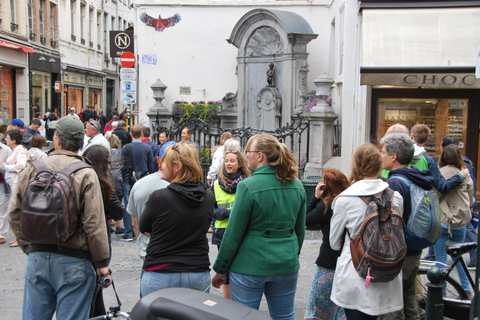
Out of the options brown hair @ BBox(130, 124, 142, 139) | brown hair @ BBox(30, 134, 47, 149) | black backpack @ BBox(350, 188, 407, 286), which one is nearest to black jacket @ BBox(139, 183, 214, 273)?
black backpack @ BBox(350, 188, 407, 286)

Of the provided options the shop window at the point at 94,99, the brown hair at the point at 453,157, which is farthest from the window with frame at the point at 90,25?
the brown hair at the point at 453,157

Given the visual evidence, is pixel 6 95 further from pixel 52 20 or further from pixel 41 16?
pixel 52 20

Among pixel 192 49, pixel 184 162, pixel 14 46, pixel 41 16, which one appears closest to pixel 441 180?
pixel 184 162

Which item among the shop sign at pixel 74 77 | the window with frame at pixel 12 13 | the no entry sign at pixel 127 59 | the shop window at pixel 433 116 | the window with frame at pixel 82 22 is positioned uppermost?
the window with frame at pixel 82 22

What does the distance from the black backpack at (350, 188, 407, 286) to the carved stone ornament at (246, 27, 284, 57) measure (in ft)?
39.8

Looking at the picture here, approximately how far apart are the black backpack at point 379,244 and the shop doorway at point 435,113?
26.0 ft

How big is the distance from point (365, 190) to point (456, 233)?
3.28 metres

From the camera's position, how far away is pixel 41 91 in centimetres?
2867

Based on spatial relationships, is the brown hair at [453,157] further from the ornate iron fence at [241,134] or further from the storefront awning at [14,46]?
the storefront awning at [14,46]

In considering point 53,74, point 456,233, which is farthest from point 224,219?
point 53,74

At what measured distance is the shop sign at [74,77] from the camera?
32.2m

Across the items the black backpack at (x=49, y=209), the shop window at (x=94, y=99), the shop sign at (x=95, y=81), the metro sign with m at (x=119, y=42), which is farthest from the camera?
the shop window at (x=94, y=99)

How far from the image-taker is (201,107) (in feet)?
54.4

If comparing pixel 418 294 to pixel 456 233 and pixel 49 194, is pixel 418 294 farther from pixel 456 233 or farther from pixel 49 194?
pixel 49 194
